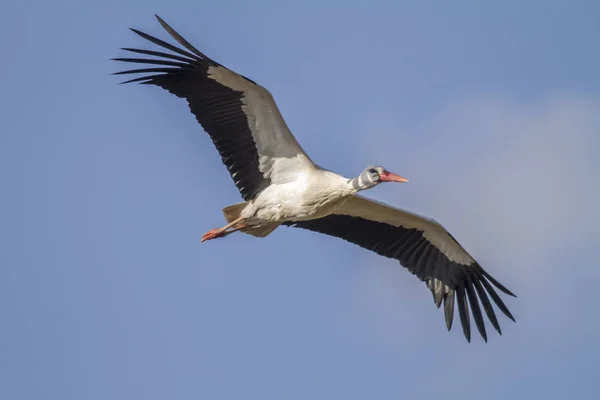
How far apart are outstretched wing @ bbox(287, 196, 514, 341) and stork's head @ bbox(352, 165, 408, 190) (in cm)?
164

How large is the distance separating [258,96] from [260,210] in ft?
5.30

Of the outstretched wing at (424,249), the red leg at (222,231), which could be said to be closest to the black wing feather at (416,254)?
the outstretched wing at (424,249)

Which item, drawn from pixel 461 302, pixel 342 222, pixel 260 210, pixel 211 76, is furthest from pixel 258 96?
pixel 461 302

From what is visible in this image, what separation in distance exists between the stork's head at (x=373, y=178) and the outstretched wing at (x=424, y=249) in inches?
64.6

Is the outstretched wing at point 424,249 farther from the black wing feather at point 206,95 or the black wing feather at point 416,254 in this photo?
the black wing feather at point 206,95

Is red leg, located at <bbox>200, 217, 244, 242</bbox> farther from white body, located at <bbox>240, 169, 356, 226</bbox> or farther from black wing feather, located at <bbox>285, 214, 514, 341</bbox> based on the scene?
black wing feather, located at <bbox>285, 214, 514, 341</bbox>

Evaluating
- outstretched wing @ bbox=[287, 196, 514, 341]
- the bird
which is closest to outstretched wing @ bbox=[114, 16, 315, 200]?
the bird

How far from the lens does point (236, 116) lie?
1455cm

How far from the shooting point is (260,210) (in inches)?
586

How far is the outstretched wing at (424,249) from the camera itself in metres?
16.4

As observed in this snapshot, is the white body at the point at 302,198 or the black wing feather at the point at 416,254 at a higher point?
the white body at the point at 302,198

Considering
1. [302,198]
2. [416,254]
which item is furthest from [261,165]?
[416,254]

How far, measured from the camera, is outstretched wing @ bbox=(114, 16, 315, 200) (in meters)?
14.2

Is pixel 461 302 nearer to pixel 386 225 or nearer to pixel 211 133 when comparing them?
pixel 386 225
